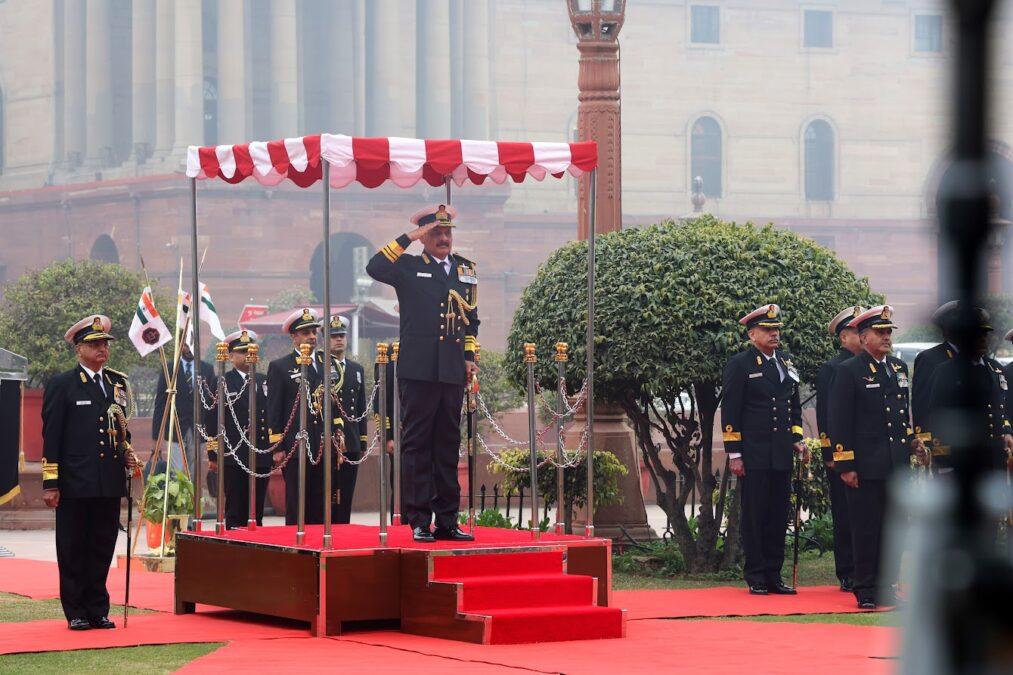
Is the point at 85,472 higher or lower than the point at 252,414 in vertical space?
lower

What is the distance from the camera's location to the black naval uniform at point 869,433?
36.5 ft

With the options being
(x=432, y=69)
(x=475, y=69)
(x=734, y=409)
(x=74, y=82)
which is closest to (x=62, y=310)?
(x=734, y=409)

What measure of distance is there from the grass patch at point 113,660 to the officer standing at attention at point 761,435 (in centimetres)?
457

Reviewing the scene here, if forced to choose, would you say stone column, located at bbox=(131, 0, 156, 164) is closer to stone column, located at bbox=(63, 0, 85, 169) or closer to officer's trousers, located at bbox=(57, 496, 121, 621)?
stone column, located at bbox=(63, 0, 85, 169)

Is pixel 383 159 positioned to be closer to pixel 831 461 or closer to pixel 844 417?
pixel 844 417

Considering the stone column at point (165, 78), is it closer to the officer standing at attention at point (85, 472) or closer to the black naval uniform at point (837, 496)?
the black naval uniform at point (837, 496)

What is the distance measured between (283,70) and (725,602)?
43.1 metres

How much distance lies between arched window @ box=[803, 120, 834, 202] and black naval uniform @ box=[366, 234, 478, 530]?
2214 inches

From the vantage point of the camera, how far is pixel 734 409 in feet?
38.3

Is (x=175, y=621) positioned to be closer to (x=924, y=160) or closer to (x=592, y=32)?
(x=592, y=32)

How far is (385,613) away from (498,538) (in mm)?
1101

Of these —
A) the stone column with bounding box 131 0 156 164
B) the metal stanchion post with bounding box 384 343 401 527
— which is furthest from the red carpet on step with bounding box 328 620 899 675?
the stone column with bounding box 131 0 156 164

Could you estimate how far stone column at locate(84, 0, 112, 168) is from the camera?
5191 centimetres

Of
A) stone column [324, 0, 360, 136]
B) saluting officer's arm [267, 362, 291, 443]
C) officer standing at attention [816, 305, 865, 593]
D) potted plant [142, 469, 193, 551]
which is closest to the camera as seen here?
officer standing at attention [816, 305, 865, 593]
